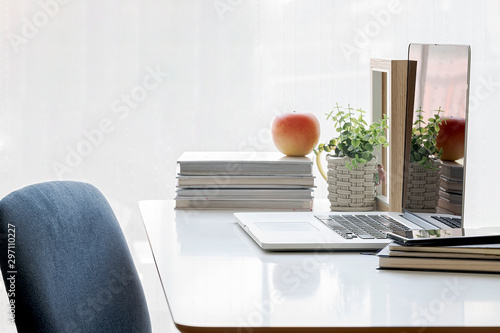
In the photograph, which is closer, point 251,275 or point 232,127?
point 251,275

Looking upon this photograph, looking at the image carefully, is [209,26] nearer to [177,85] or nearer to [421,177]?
[177,85]

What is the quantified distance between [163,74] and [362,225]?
1053mm

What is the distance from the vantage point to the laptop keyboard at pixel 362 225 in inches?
50.4

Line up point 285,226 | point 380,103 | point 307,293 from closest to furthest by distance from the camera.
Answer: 1. point 307,293
2. point 285,226
3. point 380,103

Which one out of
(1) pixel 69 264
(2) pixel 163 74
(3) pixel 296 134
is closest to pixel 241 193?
(3) pixel 296 134

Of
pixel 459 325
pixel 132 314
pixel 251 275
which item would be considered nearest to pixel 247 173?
pixel 132 314

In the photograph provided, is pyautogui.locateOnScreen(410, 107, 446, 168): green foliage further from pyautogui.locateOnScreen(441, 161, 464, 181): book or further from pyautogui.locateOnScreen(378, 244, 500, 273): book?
pyautogui.locateOnScreen(378, 244, 500, 273): book

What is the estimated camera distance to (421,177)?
1431 millimetres

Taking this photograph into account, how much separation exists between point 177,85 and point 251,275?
1.27m

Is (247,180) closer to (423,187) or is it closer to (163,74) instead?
(423,187)

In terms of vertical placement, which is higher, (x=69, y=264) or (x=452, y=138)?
(x=452, y=138)

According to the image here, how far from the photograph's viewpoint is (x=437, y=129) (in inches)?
54.7

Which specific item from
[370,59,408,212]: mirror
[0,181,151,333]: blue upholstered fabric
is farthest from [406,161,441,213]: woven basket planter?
[0,181,151,333]: blue upholstered fabric

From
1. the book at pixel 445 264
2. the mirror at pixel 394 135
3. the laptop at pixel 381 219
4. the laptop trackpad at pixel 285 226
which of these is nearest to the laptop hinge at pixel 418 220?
the laptop at pixel 381 219
